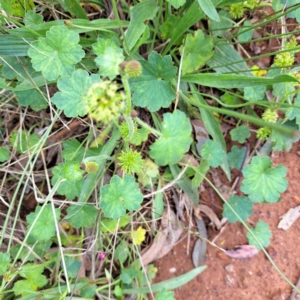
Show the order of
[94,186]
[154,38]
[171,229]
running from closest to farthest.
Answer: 1. [94,186]
2. [154,38]
3. [171,229]

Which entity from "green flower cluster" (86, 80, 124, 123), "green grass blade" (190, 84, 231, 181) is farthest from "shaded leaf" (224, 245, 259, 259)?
"green flower cluster" (86, 80, 124, 123)

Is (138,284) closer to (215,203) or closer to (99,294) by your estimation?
(99,294)

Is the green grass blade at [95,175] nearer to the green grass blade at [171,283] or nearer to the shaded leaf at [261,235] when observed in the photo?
the green grass blade at [171,283]

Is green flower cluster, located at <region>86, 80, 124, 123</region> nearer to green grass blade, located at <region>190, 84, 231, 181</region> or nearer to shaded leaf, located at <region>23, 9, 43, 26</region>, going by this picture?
shaded leaf, located at <region>23, 9, 43, 26</region>

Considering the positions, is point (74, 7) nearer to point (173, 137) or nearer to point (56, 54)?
point (56, 54)

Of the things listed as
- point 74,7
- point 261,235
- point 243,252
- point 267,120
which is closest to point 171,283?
point 243,252

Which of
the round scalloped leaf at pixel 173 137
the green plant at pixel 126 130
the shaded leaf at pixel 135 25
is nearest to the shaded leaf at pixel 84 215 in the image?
the green plant at pixel 126 130

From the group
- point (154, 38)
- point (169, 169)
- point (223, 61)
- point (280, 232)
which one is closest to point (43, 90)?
point (154, 38)
